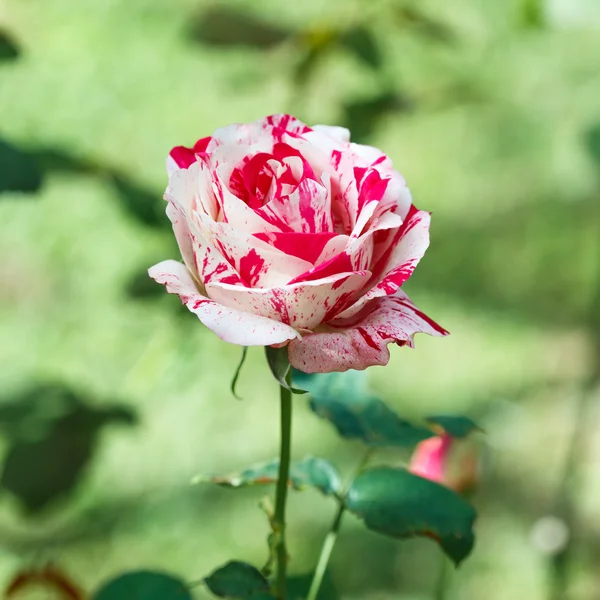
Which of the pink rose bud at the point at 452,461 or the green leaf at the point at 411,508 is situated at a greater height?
the green leaf at the point at 411,508

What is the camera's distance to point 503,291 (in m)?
1.17

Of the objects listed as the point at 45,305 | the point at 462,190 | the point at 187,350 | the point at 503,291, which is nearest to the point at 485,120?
the point at 462,190

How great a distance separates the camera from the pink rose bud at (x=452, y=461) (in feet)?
2.02

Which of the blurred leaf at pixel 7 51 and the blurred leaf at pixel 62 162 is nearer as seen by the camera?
the blurred leaf at pixel 7 51

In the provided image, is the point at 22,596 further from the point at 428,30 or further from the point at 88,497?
the point at 428,30

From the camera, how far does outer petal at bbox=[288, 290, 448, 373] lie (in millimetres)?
357

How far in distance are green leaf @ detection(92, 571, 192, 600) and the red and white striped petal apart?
0.21 metres

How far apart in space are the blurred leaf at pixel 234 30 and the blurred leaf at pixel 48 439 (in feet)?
2.22

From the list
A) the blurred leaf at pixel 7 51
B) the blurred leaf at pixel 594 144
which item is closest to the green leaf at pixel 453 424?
the blurred leaf at pixel 7 51

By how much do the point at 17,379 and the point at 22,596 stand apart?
27 cm

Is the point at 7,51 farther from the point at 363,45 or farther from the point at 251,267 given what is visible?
the point at 363,45

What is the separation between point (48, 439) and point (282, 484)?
2.15 feet

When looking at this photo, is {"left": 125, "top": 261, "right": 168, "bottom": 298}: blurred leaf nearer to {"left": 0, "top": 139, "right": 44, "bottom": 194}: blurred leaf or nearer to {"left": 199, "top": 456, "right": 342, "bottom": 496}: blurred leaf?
{"left": 0, "top": 139, "right": 44, "bottom": 194}: blurred leaf

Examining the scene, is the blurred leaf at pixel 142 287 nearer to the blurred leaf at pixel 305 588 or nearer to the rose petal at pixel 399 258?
the blurred leaf at pixel 305 588
